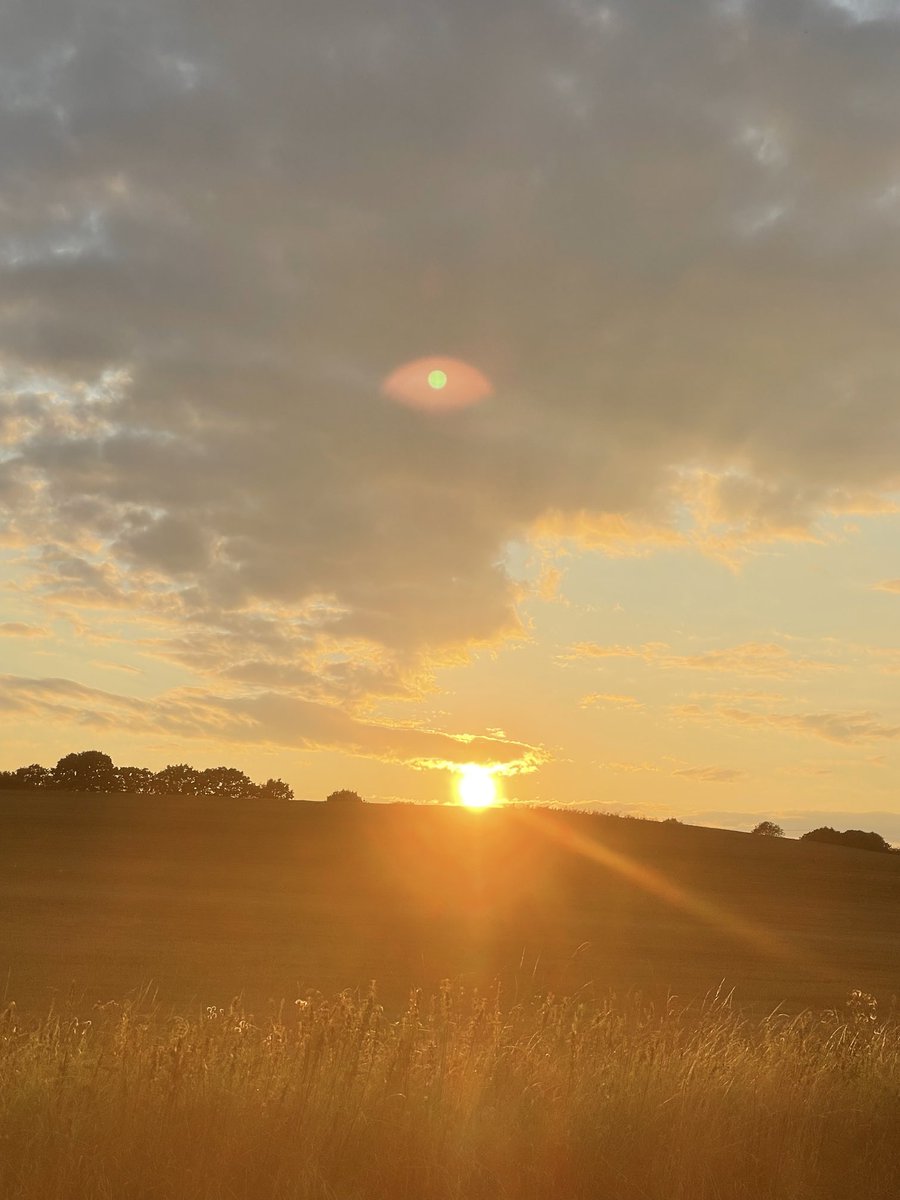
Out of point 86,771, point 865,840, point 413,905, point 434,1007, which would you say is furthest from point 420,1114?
point 86,771

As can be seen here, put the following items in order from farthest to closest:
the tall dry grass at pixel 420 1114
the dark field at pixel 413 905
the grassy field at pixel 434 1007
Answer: the dark field at pixel 413 905, the grassy field at pixel 434 1007, the tall dry grass at pixel 420 1114

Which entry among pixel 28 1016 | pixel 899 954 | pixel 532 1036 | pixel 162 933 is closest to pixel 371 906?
pixel 162 933

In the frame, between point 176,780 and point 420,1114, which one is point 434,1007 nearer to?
point 420,1114

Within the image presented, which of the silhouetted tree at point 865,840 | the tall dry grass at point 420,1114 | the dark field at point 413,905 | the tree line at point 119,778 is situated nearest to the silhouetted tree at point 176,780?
the tree line at point 119,778

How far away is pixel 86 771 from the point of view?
103000 millimetres

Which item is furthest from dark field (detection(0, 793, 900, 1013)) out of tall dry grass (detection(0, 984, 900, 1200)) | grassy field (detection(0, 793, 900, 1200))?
tall dry grass (detection(0, 984, 900, 1200))

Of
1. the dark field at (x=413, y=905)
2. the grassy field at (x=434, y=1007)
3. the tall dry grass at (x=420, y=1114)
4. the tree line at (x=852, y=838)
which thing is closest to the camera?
the tall dry grass at (x=420, y=1114)

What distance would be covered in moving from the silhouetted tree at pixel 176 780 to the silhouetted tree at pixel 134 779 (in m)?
0.91

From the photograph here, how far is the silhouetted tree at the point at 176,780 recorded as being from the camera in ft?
323

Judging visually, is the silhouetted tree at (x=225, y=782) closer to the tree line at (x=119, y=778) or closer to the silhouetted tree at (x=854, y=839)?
the tree line at (x=119, y=778)

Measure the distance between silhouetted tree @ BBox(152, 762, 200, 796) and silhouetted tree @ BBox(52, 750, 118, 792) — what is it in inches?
209

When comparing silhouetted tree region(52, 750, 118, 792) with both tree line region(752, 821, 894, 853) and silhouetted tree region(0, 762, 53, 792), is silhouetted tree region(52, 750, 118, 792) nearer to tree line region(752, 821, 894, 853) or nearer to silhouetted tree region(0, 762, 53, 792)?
silhouetted tree region(0, 762, 53, 792)

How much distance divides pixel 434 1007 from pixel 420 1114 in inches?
120

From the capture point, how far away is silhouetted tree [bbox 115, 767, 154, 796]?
9981 centimetres
